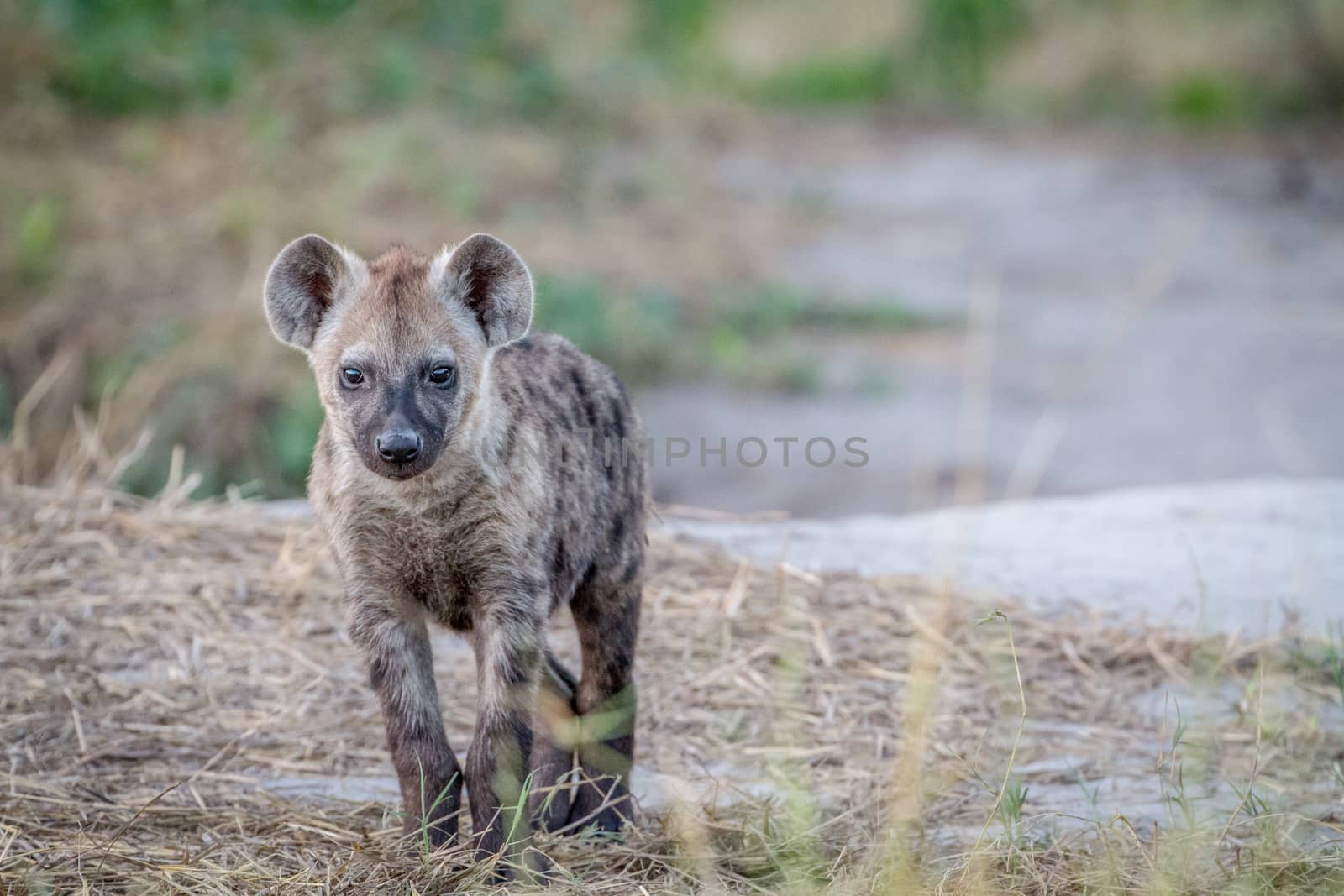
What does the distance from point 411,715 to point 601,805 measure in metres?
0.49

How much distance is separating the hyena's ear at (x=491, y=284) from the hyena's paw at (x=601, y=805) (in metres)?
1.00

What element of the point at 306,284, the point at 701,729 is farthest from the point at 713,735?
the point at 306,284

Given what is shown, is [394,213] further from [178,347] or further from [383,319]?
[383,319]

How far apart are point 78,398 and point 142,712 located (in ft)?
12.6

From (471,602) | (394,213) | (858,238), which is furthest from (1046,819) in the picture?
(858,238)

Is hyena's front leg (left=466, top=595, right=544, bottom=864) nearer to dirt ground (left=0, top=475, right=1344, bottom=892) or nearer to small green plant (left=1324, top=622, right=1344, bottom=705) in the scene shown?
dirt ground (left=0, top=475, right=1344, bottom=892)

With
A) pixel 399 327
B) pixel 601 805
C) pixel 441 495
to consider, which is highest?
pixel 399 327

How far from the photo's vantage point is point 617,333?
322 inches

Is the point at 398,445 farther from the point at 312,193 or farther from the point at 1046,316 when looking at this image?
the point at 1046,316

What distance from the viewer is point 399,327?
298 centimetres

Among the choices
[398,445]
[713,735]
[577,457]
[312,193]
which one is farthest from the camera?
[312,193]

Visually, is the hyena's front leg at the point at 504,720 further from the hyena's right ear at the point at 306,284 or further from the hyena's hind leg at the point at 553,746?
the hyena's right ear at the point at 306,284

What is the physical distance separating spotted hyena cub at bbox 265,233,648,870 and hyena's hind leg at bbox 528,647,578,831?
45mm

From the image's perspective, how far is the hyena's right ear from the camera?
3037mm
